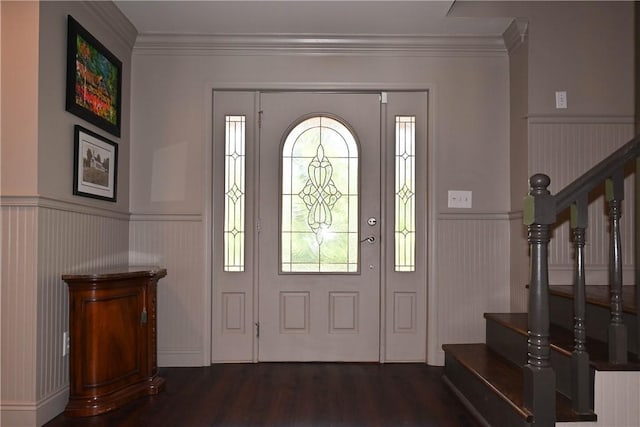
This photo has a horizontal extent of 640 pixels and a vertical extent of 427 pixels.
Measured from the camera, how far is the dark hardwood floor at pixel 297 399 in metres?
3.16

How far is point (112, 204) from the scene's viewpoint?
4.09 meters

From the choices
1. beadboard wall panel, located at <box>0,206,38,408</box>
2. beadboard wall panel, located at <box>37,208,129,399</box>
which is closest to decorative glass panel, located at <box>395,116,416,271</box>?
beadboard wall panel, located at <box>37,208,129,399</box>

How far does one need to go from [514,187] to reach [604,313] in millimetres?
1605

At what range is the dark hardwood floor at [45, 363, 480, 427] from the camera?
3.16 metres

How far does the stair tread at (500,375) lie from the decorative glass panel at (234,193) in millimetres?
1798

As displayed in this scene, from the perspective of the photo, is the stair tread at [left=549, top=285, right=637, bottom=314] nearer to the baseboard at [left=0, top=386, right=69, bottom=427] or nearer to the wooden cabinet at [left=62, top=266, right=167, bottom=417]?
the wooden cabinet at [left=62, top=266, right=167, bottom=417]

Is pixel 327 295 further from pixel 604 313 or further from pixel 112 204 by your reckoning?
pixel 604 313

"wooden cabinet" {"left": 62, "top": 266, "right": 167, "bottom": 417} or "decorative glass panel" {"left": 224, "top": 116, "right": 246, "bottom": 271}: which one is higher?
"decorative glass panel" {"left": 224, "top": 116, "right": 246, "bottom": 271}

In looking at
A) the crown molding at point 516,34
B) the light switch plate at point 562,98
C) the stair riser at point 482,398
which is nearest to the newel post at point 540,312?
the stair riser at point 482,398

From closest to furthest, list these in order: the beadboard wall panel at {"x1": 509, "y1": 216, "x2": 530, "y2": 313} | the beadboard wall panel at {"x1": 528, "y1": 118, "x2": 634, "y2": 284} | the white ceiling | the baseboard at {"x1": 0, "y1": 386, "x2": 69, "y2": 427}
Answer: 1. the baseboard at {"x1": 0, "y1": 386, "x2": 69, "y2": 427}
2. the white ceiling
3. the beadboard wall panel at {"x1": 528, "y1": 118, "x2": 634, "y2": 284}
4. the beadboard wall panel at {"x1": 509, "y1": 216, "x2": 530, "y2": 313}

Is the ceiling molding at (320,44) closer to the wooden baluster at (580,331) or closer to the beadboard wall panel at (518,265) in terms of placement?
the beadboard wall panel at (518,265)

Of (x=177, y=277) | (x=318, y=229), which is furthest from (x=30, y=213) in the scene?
(x=318, y=229)

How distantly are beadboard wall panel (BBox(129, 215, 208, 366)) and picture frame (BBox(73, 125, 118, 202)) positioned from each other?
485 mm

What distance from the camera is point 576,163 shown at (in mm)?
4133
